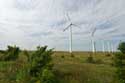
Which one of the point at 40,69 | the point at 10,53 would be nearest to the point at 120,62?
the point at 40,69

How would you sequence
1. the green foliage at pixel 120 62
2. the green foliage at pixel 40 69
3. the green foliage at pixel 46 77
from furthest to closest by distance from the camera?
the green foliage at pixel 120 62
the green foliage at pixel 40 69
the green foliage at pixel 46 77

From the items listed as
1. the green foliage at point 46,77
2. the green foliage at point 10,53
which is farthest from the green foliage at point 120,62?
the green foliage at point 10,53

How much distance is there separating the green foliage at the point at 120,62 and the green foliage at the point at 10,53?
50.7 ft

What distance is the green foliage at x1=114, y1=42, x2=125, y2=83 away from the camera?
2255 cm

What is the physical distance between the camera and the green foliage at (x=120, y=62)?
22550 millimetres

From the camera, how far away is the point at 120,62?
76.6ft

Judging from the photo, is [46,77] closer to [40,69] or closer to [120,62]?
[40,69]

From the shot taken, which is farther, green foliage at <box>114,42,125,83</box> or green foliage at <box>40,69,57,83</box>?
green foliage at <box>114,42,125,83</box>

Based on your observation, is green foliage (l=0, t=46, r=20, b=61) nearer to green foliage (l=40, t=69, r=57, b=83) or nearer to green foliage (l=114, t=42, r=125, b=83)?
green foliage (l=40, t=69, r=57, b=83)

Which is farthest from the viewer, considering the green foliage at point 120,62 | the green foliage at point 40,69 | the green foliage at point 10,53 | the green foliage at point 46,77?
the green foliage at point 10,53

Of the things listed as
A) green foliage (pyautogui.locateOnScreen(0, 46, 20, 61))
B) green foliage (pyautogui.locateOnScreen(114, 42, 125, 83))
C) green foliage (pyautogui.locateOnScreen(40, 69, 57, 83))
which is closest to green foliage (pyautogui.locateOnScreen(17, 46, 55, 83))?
green foliage (pyautogui.locateOnScreen(40, 69, 57, 83))

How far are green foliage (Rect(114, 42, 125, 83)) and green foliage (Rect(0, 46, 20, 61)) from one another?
Result: 50.7 ft

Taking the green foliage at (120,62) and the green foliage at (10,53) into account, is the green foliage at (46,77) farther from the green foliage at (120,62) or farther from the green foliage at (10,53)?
the green foliage at (10,53)

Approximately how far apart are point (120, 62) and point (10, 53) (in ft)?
53.0
